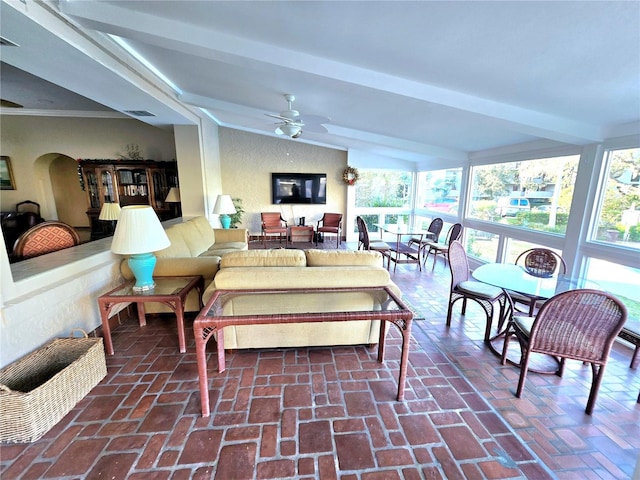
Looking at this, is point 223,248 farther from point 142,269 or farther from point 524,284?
point 524,284

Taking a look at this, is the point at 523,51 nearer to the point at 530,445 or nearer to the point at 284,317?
the point at 284,317

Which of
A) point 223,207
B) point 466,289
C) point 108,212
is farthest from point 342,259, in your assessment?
point 108,212

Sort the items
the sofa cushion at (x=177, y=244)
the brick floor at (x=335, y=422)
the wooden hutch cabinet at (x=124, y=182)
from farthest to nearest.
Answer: the wooden hutch cabinet at (x=124, y=182) → the sofa cushion at (x=177, y=244) → the brick floor at (x=335, y=422)

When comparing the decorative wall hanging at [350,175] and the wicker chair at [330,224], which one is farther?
the decorative wall hanging at [350,175]

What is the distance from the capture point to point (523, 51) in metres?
1.70

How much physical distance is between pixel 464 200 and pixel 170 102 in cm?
522

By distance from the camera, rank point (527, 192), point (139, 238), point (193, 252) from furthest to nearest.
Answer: point (527, 192)
point (193, 252)
point (139, 238)

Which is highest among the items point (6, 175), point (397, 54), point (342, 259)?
point (397, 54)

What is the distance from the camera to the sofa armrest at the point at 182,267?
8.52ft

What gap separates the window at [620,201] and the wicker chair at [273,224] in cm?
533

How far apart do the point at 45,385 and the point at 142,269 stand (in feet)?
3.15

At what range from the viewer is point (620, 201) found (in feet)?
8.71

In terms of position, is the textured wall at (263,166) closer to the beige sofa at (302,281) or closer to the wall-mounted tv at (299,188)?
the wall-mounted tv at (299,188)

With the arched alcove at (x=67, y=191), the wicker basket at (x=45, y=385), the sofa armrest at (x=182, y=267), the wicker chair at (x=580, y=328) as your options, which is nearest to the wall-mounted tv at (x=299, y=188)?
the arched alcove at (x=67, y=191)
